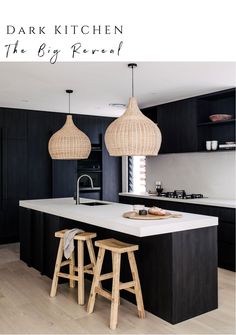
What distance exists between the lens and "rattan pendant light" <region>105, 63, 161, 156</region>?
3.05m

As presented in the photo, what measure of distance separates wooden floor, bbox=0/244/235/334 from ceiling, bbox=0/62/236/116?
2327mm

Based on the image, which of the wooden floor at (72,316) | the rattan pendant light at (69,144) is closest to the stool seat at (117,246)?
the wooden floor at (72,316)

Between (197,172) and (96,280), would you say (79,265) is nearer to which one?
(96,280)

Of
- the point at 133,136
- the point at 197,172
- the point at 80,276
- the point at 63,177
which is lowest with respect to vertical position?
the point at 80,276

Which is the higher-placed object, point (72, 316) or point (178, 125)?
point (178, 125)

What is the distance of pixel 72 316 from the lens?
297cm

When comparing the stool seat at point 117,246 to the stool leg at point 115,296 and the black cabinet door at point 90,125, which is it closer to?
the stool leg at point 115,296

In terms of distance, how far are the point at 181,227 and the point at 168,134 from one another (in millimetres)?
2883

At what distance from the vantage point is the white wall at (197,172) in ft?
16.2

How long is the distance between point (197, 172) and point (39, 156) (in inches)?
110

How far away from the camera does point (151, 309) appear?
3.01 m

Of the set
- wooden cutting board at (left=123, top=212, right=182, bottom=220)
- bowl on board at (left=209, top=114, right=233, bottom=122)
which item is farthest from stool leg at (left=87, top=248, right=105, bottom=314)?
bowl on board at (left=209, top=114, right=233, bottom=122)
